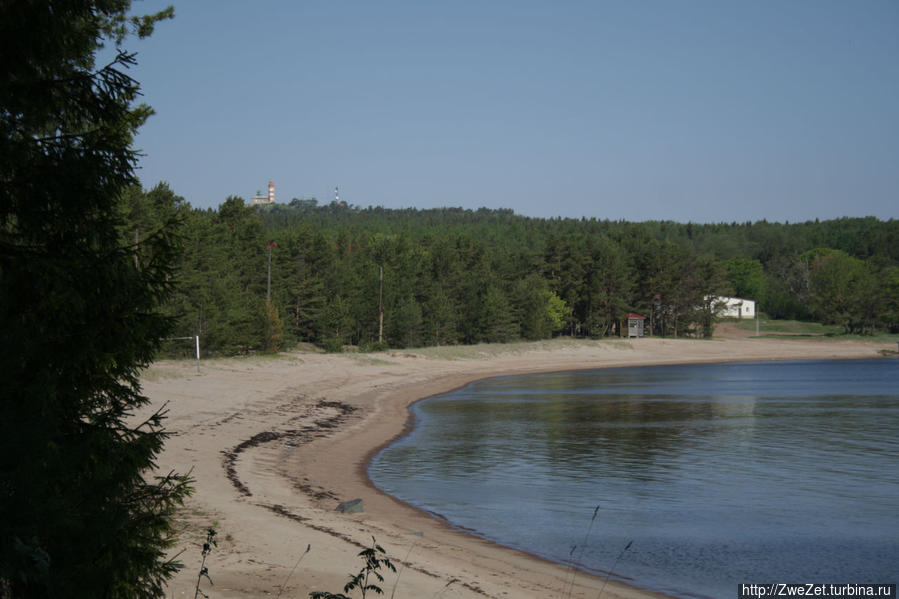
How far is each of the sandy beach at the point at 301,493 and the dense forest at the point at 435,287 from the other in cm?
696

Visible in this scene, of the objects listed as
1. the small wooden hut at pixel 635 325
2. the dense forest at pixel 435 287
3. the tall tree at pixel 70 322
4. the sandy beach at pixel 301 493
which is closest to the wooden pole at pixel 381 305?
the dense forest at pixel 435 287

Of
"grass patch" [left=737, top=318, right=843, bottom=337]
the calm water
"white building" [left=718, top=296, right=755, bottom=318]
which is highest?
"white building" [left=718, top=296, right=755, bottom=318]

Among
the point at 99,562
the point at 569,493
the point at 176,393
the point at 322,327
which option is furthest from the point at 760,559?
the point at 322,327

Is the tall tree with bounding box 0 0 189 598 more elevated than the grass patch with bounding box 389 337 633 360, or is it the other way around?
the tall tree with bounding box 0 0 189 598

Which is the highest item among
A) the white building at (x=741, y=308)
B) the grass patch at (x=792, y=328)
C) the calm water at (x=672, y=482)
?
the white building at (x=741, y=308)

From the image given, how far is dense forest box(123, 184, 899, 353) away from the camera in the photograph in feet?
169

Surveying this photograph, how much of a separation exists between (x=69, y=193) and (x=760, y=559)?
12.4 metres

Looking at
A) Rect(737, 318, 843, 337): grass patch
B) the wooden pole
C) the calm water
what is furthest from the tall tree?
Rect(737, 318, 843, 337): grass patch

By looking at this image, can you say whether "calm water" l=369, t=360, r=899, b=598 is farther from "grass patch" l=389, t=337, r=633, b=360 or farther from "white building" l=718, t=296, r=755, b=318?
"white building" l=718, t=296, r=755, b=318

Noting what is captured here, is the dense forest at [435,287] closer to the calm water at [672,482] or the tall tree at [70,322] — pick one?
the calm water at [672,482]

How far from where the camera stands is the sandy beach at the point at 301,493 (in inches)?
370

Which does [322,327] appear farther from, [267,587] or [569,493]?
[267,587]

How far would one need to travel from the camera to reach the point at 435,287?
7975cm

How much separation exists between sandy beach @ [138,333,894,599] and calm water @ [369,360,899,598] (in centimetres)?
117
